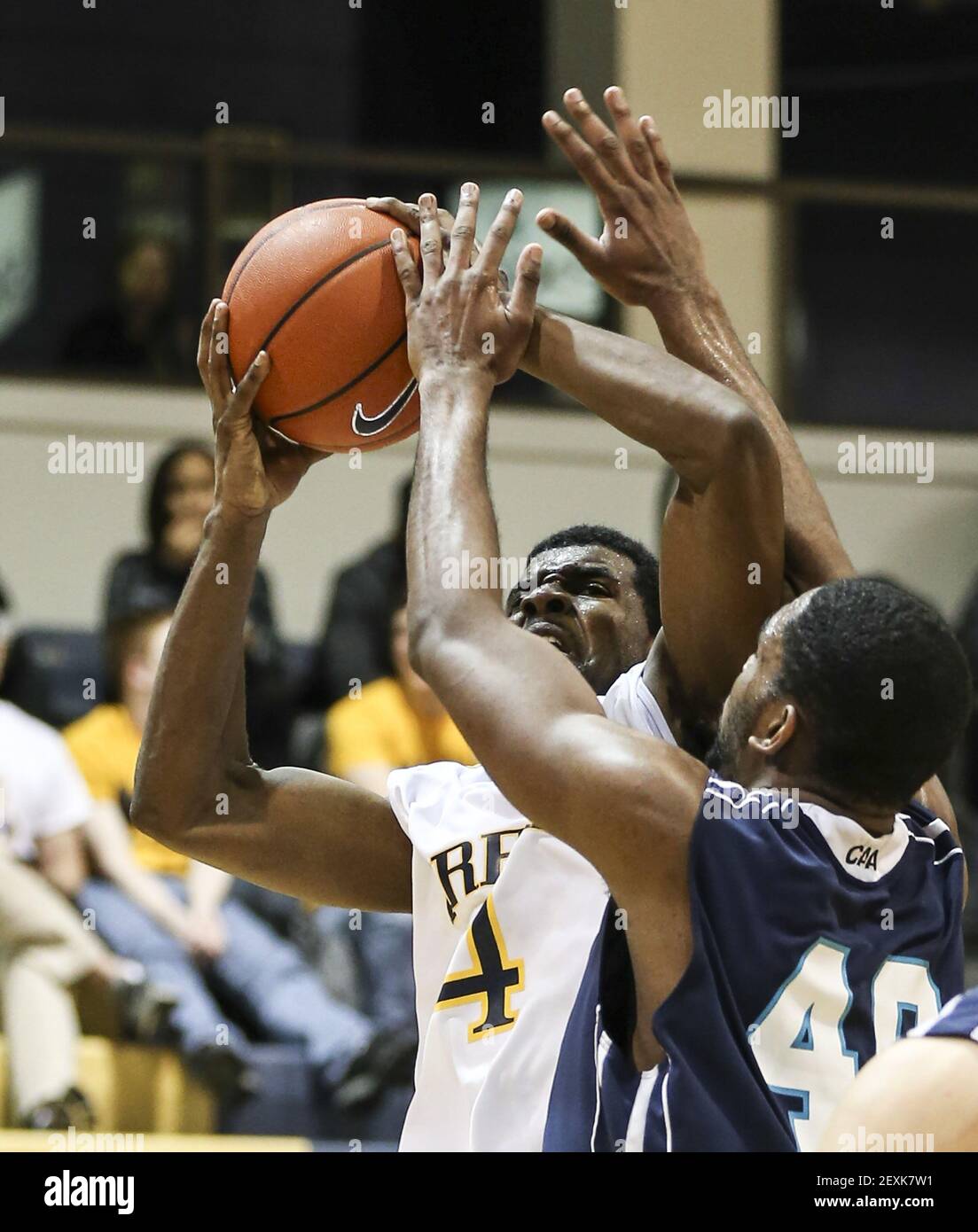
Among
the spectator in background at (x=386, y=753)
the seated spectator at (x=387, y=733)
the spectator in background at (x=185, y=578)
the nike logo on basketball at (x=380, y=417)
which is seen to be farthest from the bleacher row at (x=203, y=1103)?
the nike logo on basketball at (x=380, y=417)

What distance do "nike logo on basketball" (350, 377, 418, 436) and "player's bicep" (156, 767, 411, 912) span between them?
670mm

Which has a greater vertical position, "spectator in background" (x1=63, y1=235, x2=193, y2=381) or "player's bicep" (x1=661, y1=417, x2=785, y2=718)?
"spectator in background" (x1=63, y1=235, x2=193, y2=381)

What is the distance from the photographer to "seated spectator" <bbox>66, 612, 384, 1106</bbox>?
555cm

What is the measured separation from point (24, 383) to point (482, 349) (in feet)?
16.0

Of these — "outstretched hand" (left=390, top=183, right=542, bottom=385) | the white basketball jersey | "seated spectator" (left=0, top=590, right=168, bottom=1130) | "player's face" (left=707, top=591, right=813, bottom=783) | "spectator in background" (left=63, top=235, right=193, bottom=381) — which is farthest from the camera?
"spectator in background" (left=63, top=235, right=193, bottom=381)

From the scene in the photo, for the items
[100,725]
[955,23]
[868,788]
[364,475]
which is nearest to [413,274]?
[868,788]

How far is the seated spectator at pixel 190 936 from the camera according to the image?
5555mm

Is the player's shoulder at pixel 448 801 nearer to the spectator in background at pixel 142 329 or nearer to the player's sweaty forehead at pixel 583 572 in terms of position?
the player's sweaty forehead at pixel 583 572

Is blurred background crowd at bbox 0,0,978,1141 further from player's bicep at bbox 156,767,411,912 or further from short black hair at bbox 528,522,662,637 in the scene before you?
short black hair at bbox 528,522,662,637

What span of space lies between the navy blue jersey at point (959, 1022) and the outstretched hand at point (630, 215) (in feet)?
4.63

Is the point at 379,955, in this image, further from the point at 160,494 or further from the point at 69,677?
the point at 160,494


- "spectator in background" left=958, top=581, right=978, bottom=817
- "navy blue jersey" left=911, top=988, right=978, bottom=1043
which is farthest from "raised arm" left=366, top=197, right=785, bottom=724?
"spectator in background" left=958, top=581, right=978, bottom=817

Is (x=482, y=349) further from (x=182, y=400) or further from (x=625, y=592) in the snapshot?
(x=182, y=400)

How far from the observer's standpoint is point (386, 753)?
241 inches
